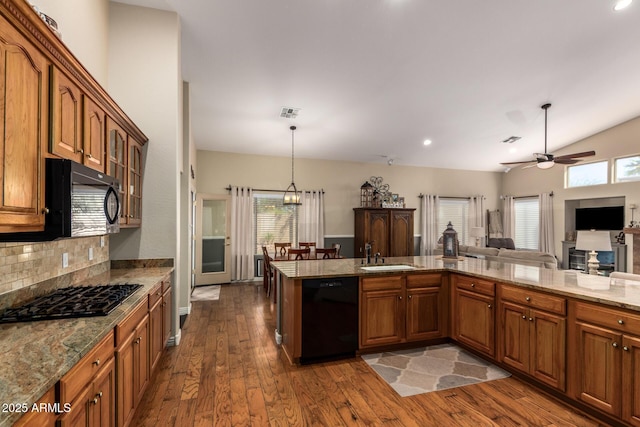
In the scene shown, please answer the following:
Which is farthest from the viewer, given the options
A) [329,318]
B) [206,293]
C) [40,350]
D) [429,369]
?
[206,293]

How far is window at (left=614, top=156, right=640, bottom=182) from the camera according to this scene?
6230 millimetres

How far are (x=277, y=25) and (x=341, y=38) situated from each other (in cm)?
73

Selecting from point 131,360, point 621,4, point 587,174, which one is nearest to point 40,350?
point 131,360

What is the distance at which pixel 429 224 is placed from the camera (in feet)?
27.1

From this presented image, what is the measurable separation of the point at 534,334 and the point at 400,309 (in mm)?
1170

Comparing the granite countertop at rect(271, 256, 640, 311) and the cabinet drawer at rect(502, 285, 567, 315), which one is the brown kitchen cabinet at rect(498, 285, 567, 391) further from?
the granite countertop at rect(271, 256, 640, 311)

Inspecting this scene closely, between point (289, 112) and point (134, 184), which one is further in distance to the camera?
point (289, 112)

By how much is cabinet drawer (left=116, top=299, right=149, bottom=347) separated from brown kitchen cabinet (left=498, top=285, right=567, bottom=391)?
2.99 m

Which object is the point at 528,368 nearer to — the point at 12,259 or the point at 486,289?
the point at 486,289

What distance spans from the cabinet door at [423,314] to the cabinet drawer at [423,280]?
4 cm

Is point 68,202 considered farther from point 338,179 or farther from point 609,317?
point 338,179

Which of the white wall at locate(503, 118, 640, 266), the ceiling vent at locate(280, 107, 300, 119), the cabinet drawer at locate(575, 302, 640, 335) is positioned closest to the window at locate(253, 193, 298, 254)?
the ceiling vent at locate(280, 107, 300, 119)

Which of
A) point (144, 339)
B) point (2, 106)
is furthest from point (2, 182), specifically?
point (144, 339)

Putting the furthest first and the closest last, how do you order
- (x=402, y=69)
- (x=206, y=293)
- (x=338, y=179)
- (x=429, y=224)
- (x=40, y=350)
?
(x=429, y=224) < (x=338, y=179) < (x=206, y=293) < (x=402, y=69) < (x=40, y=350)
